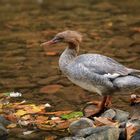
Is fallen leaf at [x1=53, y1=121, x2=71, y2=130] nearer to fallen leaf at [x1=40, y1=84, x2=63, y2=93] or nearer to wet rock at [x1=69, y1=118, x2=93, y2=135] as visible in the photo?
wet rock at [x1=69, y1=118, x2=93, y2=135]

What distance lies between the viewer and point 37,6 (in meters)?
16.8

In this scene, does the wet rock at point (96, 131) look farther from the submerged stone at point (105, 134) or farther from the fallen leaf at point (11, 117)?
the fallen leaf at point (11, 117)

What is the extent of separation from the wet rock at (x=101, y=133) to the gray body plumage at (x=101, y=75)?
31.8 inches

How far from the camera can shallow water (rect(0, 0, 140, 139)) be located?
8.99m

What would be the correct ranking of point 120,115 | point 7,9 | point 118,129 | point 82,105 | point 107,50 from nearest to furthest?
1. point 118,129
2. point 120,115
3. point 82,105
4. point 107,50
5. point 7,9

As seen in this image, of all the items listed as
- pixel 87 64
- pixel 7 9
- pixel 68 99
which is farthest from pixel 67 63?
pixel 7 9

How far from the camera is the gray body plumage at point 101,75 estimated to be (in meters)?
7.24

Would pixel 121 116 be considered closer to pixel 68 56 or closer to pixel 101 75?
pixel 101 75

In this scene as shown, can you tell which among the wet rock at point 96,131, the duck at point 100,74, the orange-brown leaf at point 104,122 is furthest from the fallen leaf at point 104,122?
the duck at point 100,74

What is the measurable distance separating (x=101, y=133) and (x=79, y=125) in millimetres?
507

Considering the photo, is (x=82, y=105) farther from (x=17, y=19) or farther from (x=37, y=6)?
(x=37, y=6)

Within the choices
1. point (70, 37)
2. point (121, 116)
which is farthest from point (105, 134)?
point (70, 37)

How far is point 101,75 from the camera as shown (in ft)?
24.0

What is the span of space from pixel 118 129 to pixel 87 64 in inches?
46.8
